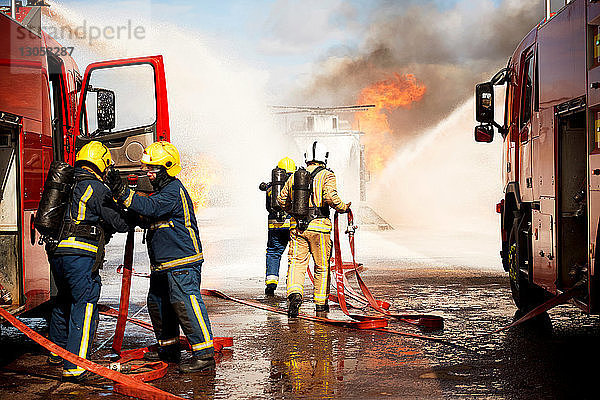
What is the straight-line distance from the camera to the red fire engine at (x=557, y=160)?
6.21m

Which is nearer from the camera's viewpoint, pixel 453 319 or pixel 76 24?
pixel 453 319

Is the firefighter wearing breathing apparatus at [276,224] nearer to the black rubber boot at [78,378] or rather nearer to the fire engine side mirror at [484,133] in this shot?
the fire engine side mirror at [484,133]

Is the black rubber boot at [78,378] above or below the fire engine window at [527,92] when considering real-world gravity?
below

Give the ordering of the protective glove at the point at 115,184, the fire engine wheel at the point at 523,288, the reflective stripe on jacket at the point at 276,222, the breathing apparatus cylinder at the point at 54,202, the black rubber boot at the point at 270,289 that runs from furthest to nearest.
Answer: the reflective stripe on jacket at the point at 276,222
the black rubber boot at the point at 270,289
the fire engine wheel at the point at 523,288
the breathing apparatus cylinder at the point at 54,202
the protective glove at the point at 115,184

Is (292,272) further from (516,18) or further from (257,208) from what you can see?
(516,18)

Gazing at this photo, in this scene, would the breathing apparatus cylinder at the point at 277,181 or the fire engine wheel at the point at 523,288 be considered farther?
the breathing apparatus cylinder at the point at 277,181

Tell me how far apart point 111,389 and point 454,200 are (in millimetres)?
35877

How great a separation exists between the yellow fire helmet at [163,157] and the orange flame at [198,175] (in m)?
34.8

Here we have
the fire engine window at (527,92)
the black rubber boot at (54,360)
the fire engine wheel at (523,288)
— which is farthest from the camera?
the fire engine wheel at (523,288)

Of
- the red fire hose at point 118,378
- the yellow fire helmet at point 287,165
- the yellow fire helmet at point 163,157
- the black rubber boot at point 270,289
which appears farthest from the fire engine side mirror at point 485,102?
the red fire hose at point 118,378

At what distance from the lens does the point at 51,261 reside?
6.49 meters

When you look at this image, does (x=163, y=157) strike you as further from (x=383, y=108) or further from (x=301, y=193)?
(x=383, y=108)

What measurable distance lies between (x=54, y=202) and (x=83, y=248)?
40 cm

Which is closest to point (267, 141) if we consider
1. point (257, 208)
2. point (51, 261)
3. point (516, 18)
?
point (257, 208)
